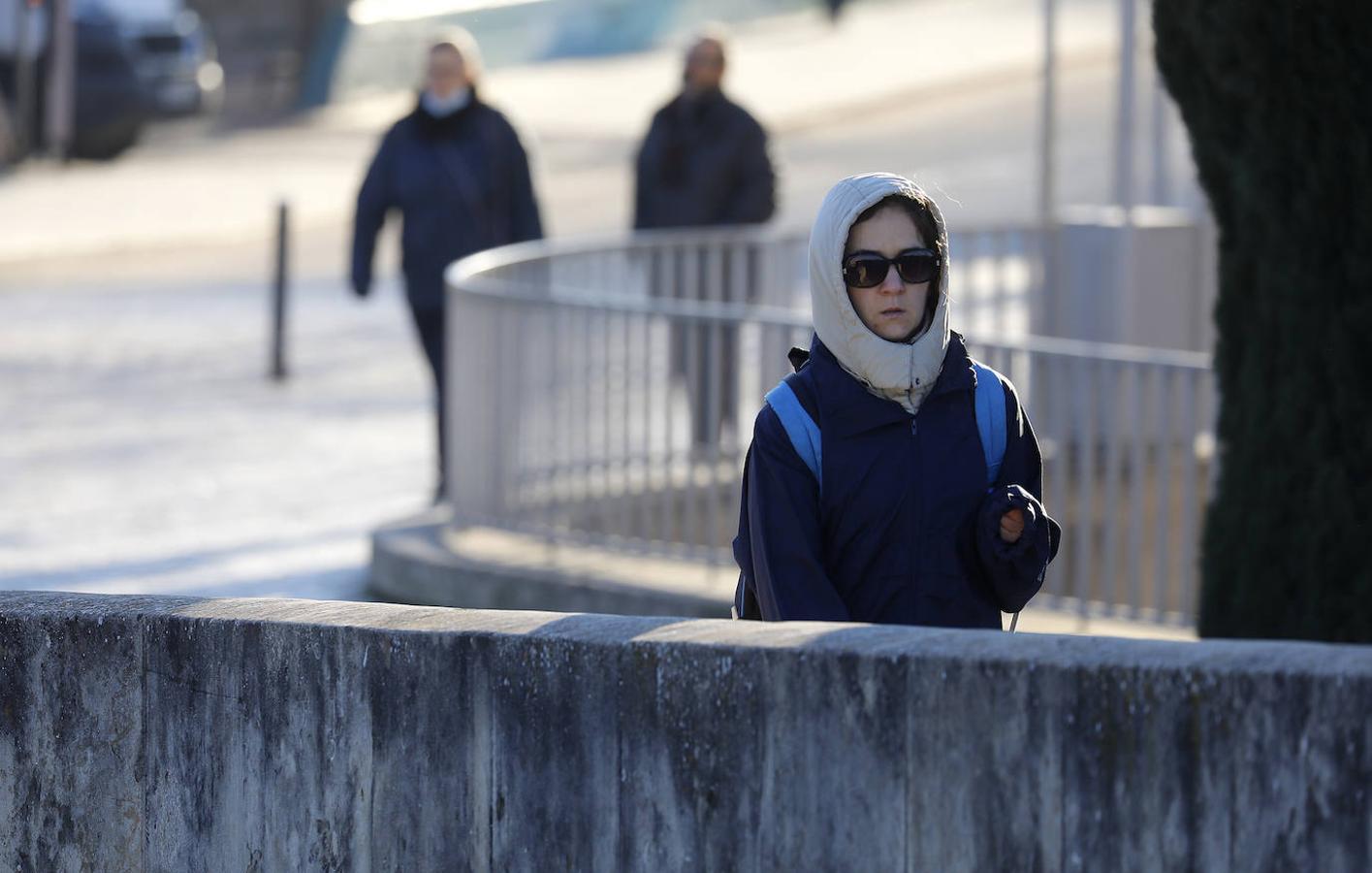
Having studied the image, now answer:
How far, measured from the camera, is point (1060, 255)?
36.3 feet

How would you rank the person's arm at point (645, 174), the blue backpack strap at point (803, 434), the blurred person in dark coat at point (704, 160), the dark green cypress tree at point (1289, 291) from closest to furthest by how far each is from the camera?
the blue backpack strap at point (803, 434) → the dark green cypress tree at point (1289, 291) → the blurred person in dark coat at point (704, 160) → the person's arm at point (645, 174)

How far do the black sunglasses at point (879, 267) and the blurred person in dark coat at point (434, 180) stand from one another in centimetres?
636

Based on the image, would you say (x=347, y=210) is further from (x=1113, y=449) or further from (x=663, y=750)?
(x=663, y=750)

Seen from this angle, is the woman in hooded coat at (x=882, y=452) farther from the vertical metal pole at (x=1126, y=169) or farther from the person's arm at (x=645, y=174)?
the person's arm at (x=645, y=174)

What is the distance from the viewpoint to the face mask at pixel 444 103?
1028cm

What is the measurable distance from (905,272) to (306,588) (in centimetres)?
542

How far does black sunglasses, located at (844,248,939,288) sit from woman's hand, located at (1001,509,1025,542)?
1.26 feet

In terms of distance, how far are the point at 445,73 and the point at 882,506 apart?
6.51 meters

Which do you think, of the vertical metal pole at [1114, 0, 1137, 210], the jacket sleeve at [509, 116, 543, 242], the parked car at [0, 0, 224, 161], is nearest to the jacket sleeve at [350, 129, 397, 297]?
the jacket sleeve at [509, 116, 543, 242]

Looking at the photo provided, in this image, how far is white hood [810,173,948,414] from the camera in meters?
3.98

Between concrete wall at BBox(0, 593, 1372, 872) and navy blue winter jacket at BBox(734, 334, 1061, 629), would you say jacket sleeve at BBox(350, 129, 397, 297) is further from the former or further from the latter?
navy blue winter jacket at BBox(734, 334, 1061, 629)

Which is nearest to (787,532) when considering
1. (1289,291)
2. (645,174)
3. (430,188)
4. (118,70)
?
(1289,291)

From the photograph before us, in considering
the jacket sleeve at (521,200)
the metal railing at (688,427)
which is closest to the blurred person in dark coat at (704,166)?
the jacket sleeve at (521,200)

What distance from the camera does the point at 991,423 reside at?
4.09m
